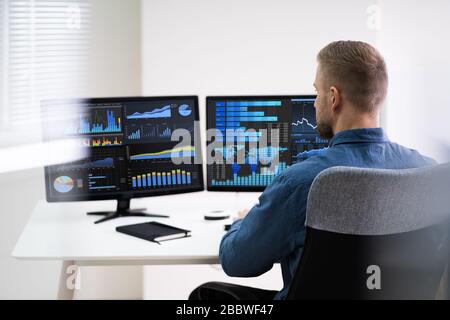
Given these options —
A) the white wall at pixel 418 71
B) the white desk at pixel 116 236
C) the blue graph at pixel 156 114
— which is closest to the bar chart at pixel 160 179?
the white desk at pixel 116 236

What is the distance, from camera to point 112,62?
3547mm

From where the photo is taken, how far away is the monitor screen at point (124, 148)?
261 centimetres

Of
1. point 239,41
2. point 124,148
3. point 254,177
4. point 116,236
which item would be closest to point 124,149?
point 124,148

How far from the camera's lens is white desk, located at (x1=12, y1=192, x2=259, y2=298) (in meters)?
2.21

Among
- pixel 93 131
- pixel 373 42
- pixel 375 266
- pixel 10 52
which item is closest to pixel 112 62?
pixel 10 52

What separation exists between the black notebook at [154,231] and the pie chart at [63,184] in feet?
0.96

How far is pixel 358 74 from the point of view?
186 centimetres

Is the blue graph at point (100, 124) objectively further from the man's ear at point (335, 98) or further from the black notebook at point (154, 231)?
the man's ear at point (335, 98)

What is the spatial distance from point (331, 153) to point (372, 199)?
27 centimetres

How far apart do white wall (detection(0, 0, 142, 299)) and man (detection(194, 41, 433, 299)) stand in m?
1.60

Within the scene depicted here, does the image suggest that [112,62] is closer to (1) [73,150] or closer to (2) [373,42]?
(1) [73,150]

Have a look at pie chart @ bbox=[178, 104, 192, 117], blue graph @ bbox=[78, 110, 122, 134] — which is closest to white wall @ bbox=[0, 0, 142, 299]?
blue graph @ bbox=[78, 110, 122, 134]

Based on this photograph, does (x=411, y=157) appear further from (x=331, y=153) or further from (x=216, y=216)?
(x=216, y=216)

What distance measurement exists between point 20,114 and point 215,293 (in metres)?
1.62
